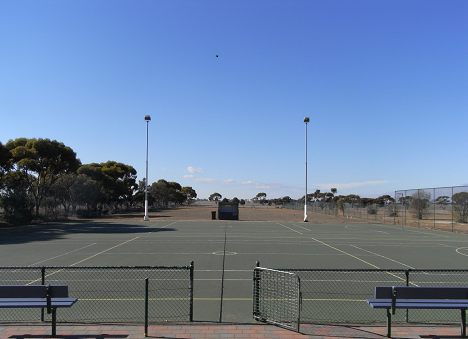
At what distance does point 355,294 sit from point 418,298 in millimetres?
3322

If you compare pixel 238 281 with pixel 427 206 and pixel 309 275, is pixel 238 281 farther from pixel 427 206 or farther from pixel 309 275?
pixel 427 206

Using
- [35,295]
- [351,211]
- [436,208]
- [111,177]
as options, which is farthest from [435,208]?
[111,177]

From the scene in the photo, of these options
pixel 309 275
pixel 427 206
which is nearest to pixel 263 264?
pixel 309 275

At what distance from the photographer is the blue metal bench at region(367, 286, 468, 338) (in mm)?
5695

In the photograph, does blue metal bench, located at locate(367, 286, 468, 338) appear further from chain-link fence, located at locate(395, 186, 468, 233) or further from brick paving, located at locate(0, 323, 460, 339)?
chain-link fence, located at locate(395, 186, 468, 233)

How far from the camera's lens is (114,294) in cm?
870

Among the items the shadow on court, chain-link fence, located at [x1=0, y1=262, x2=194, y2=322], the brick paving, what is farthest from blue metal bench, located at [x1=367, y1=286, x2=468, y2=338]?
the shadow on court

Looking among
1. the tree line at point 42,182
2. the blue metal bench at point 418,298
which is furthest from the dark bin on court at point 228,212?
the blue metal bench at point 418,298

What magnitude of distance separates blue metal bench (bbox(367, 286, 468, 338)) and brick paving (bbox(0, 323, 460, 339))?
445mm

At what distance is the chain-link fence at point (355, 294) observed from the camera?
6.97 m

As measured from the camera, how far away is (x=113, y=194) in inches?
2795

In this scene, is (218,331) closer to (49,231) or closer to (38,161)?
(49,231)

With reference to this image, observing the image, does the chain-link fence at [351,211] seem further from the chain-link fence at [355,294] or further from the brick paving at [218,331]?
the brick paving at [218,331]

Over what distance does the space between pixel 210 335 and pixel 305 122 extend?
38554 mm
